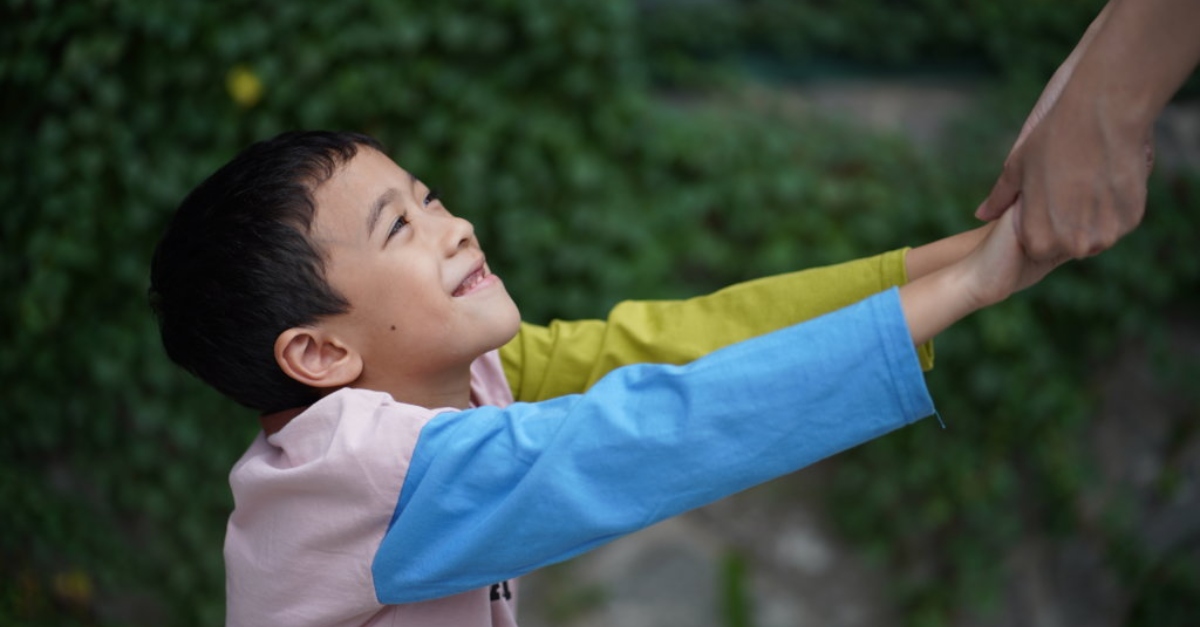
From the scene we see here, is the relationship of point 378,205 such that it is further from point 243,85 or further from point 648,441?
point 243,85

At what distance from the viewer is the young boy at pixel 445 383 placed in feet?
3.99

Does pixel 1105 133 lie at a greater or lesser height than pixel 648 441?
greater

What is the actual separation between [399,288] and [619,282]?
1460 millimetres

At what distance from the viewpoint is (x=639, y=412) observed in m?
1.24

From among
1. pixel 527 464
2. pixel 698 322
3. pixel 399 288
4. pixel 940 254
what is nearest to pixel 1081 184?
pixel 940 254

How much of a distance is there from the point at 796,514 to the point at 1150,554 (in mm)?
908

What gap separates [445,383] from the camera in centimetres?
158

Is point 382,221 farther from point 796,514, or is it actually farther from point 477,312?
point 796,514

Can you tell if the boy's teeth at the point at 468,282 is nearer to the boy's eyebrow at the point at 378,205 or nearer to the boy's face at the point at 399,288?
the boy's face at the point at 399,288

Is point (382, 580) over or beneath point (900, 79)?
beneath

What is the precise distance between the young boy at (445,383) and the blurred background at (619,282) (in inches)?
47.0

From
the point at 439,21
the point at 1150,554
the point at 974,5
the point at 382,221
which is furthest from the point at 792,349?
the point at 974,5

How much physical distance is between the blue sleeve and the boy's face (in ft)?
0.65

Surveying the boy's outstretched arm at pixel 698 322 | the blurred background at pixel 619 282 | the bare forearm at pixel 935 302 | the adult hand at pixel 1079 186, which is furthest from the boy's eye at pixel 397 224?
the blurred background at pixel 619 282
